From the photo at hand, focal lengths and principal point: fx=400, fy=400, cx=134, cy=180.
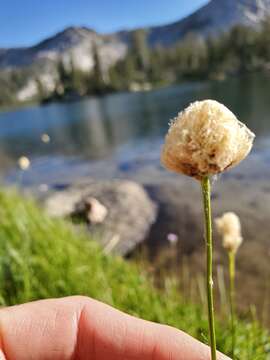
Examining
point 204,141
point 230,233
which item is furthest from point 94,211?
point 204,141

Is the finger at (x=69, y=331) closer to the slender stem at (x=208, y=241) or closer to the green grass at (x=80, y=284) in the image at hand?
the slender stem at (x=208, y=241)

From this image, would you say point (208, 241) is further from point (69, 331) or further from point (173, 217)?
point (173, 217)

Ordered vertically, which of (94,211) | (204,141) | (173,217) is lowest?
(173,217)

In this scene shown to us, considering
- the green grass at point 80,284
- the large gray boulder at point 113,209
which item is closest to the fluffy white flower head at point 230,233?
the green grass at point 80,284

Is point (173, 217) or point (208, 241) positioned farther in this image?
point (173, 217)

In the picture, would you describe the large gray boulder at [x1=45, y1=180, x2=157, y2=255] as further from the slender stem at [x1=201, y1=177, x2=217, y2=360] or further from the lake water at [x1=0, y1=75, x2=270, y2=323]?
the slender stem at [x1=201, y1=177, x2=217, y2=360]

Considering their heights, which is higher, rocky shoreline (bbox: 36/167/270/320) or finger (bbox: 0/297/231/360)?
finger (bbox: 0/297/231/360)

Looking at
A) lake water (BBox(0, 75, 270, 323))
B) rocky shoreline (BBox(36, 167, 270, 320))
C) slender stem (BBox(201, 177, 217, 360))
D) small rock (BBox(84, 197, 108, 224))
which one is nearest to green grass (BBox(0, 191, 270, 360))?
slender stem (BBox(201, 177, 217, 360))
